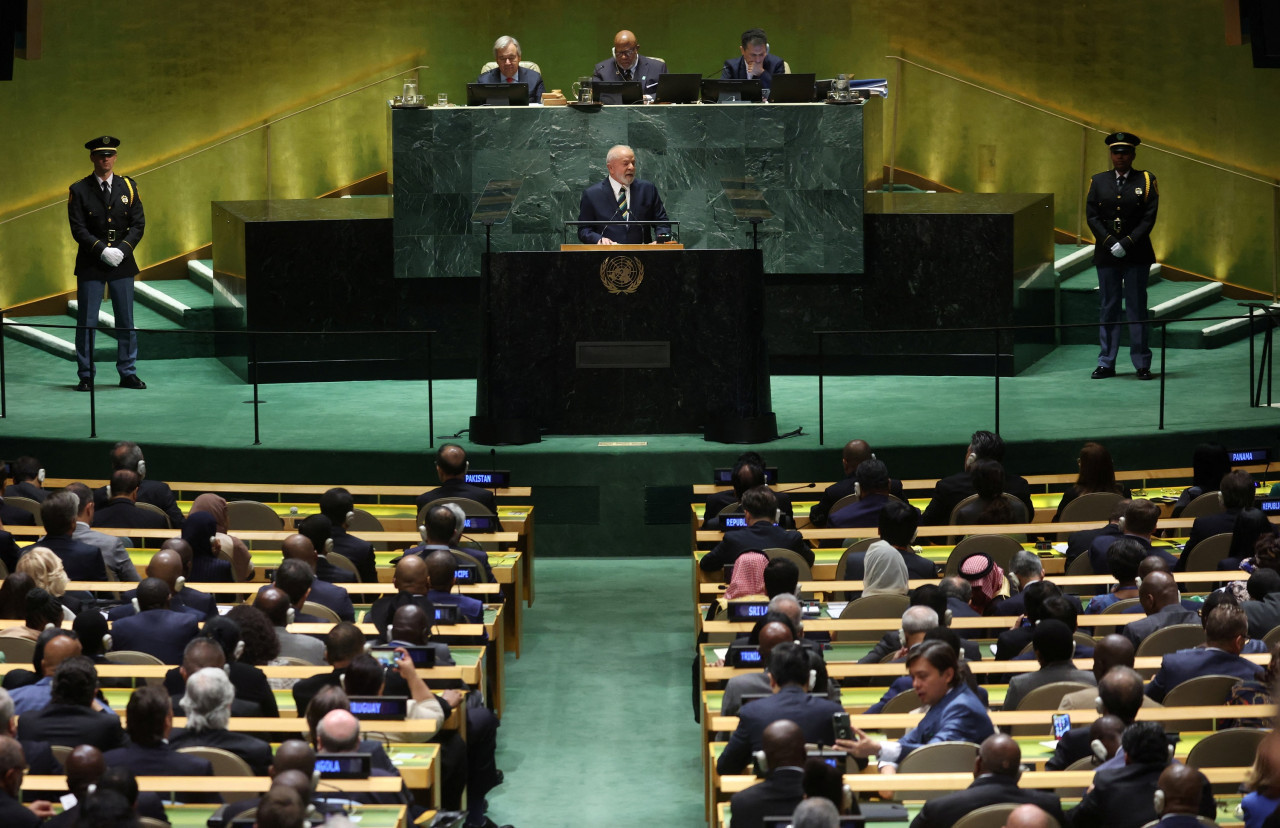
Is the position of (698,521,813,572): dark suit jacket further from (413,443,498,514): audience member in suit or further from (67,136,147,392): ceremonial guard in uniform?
(67,136,147,392): ceremonial guard in uniform

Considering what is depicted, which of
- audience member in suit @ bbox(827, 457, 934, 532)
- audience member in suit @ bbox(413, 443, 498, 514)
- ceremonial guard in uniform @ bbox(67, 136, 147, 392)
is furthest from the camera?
ceremonial guard in uniform @ bbox(67, 136, 147, 392)

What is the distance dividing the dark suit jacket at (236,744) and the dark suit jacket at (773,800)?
162 centimetres

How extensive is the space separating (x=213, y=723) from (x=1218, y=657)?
12.0 ft

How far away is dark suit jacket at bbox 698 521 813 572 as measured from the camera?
8461 mm

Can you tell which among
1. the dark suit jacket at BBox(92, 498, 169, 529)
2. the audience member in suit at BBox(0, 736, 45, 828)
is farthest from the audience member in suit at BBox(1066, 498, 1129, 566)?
the audience member in suit at BBox(0, 736, 45, 828)

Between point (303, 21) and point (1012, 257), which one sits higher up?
point (303, 21)

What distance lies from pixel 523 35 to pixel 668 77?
4025 millimetres

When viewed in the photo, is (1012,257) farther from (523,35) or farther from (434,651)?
(434,651)

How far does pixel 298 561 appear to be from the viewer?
7570 millimetres

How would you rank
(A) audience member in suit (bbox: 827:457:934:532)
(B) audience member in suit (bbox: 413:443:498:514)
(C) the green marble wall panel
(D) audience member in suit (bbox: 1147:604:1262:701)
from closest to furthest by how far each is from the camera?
(D) audience member in suit (bbox: 1147:604:1262:701)
(A) audience member in suit (bbox: 827:457:934:532)
(B) audience member in suit (bbox: 413:443:498:514)
(C) the green marble wall panel

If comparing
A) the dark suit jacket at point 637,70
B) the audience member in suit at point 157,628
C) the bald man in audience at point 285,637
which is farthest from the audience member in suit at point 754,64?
the audience member in suit at point 157,628

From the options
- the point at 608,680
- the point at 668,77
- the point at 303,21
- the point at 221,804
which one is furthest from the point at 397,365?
the point at 221,804

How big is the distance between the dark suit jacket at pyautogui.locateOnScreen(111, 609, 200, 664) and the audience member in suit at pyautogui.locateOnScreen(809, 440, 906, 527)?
152 inches

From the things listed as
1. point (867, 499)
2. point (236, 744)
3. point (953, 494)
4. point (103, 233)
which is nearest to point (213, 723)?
point (236, 744)
